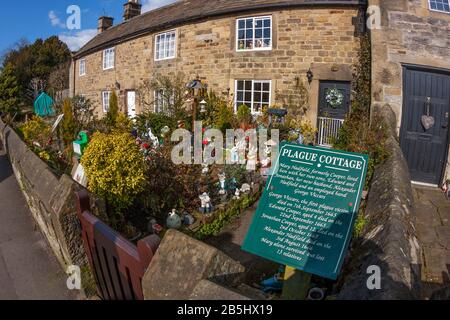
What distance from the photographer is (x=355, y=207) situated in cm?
275

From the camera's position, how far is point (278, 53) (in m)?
11.5

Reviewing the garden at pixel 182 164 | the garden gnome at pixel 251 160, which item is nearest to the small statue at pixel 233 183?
the garden at pixel 182 164

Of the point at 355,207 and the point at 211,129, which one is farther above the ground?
the point at 211,129

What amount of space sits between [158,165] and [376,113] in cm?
561

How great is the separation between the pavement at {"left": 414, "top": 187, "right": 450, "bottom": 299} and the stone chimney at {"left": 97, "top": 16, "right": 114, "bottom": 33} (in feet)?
78.3

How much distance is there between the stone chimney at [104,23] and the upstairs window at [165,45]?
11522mm

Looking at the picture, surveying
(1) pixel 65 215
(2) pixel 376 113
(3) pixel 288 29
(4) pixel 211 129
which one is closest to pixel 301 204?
(1) pixel 65 215

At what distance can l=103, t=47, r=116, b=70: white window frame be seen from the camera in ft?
60.6

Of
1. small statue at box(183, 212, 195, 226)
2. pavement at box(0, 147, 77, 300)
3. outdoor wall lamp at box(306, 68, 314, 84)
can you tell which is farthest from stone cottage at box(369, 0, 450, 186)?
pavement at box(0, 147, 77, 300)

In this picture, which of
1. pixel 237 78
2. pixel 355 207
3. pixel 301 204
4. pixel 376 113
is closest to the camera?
pixel 355 207

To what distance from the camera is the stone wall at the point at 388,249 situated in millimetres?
2488

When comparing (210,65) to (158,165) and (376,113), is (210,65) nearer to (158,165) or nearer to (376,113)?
(376,113)

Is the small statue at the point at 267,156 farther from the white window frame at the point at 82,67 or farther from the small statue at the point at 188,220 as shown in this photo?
the white window frame at the point at 82,67
